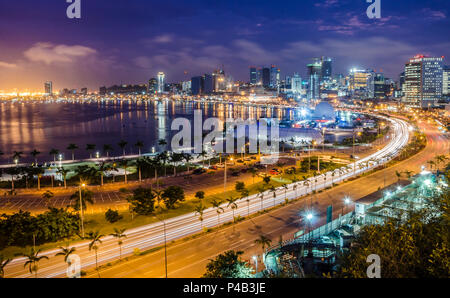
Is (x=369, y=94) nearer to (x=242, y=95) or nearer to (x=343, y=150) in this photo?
(x=242, y=95)

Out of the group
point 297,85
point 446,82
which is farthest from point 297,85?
point 446,82

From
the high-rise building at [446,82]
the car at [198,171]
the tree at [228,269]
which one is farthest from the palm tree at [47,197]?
the high-rise building at [446,82]

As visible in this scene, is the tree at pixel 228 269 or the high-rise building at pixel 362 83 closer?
the tree at pixel 228 269

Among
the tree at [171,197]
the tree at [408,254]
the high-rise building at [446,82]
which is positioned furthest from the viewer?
the high-rise building at [446,82]

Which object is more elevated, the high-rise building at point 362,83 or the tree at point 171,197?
the high-rise building at point 362,83

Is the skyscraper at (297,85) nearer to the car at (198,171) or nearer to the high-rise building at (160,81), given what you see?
the high-rise building at (160,81)

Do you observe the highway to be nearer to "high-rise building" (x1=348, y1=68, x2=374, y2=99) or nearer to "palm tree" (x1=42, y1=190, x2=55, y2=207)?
"palm tree" (x1=42, y1=190, x2=55, y2=207)

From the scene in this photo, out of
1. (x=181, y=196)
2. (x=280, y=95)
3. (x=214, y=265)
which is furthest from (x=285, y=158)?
(x=280, y=95)

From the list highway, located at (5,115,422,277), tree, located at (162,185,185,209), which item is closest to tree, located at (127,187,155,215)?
tree, located at (162,185,185,209)

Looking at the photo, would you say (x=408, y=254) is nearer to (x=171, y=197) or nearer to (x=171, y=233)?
(x=171, y=233)
